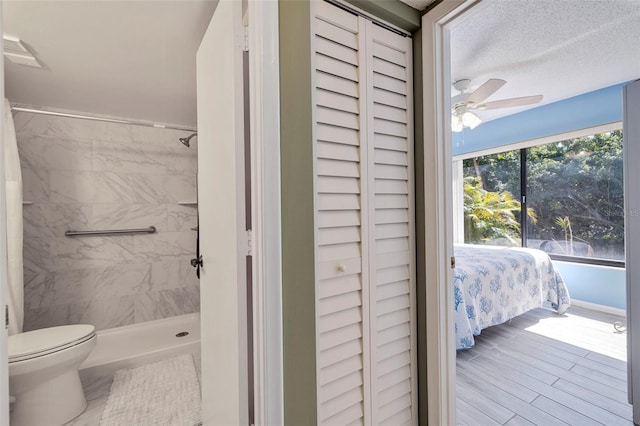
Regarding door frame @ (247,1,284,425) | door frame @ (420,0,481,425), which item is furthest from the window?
door frame @ (247,1,284,425)

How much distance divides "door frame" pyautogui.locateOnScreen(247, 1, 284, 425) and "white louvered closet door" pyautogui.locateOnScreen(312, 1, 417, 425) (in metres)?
0.17

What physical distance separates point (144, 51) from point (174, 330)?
7.60 feet

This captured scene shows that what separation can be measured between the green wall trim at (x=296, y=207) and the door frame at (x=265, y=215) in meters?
0.03

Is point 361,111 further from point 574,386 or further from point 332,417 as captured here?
point 574,386

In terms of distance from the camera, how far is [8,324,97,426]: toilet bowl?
58.7 inches

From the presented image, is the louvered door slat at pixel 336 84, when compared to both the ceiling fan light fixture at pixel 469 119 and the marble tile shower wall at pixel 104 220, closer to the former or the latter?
the ceiling fan light fixture at pixel 469 119

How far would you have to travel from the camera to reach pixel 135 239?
270 centimetres

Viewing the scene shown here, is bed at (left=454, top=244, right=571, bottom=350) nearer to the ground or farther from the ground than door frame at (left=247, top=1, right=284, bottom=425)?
nearer to the ground

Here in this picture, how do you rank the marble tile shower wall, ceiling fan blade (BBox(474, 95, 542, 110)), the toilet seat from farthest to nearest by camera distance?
ceiling fan blade (BBox(474, 95, 542, 110)), the marble tile shower wall, the toilet seat

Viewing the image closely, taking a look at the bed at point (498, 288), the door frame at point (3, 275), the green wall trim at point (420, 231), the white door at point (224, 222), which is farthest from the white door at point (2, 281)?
the bed at point (498, 288)

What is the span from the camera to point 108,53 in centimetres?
164

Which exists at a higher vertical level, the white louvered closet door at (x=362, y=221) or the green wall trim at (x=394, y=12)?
the green wall trim at (x=394, y=12)

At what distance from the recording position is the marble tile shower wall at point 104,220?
2.35 metres

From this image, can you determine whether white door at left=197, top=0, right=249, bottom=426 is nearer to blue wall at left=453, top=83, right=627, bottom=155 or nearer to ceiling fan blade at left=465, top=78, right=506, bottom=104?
ceiling fan blade at left=465, top=78, right=506, bottom=104
